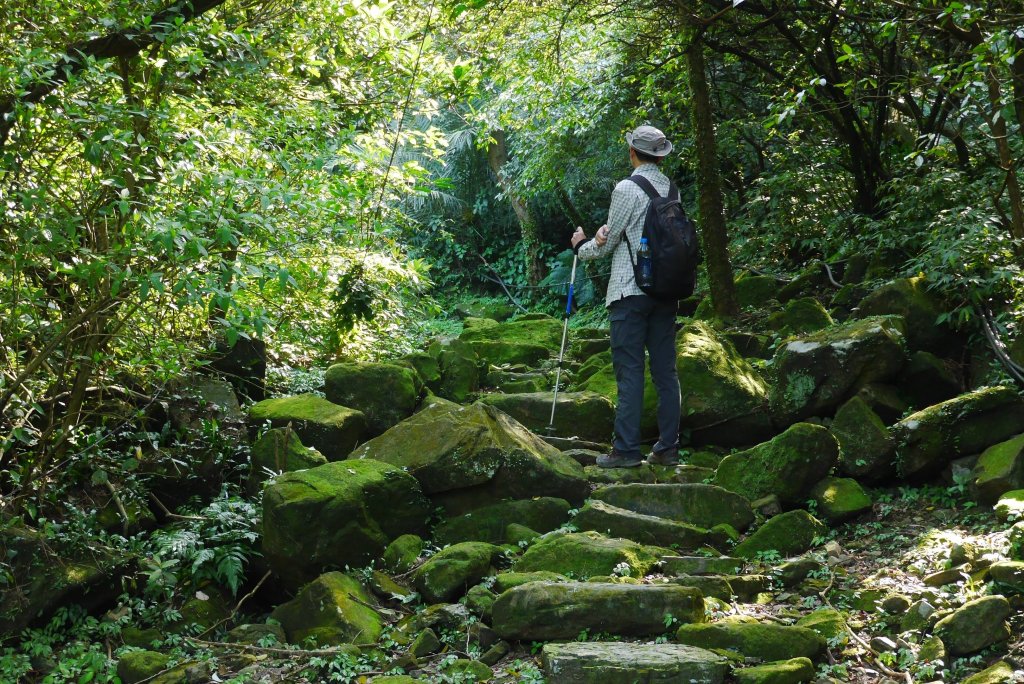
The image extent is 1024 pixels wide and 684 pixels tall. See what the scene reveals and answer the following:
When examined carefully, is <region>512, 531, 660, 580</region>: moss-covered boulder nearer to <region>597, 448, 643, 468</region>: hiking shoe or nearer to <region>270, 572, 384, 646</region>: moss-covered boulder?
<region>270, 572, 384, 646</region>: moss-covered boulder

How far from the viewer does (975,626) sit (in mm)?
4039

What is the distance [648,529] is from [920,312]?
10.9 feet

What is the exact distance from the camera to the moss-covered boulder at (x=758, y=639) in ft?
13.5

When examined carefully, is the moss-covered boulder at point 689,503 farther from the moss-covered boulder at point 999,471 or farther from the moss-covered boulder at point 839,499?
the moss-covered boulder at point 999,471

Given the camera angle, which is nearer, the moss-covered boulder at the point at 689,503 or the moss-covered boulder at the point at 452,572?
the moss-covered boulder at the point at 452,572

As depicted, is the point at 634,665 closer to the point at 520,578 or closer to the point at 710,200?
the point at 520,578

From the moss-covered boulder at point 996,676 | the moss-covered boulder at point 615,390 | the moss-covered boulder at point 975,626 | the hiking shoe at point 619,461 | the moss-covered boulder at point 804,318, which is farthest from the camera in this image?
the moss-covered boulder at point 804,318

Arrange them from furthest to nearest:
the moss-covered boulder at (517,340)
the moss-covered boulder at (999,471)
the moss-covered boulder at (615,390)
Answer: the moss-covered boulder at (517,340) < the moss-covered boulder at (615,390) < the moss-covered boulder at (999,471)

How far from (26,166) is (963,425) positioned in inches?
241

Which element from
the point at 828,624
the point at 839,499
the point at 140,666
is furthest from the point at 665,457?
the point at 140,666

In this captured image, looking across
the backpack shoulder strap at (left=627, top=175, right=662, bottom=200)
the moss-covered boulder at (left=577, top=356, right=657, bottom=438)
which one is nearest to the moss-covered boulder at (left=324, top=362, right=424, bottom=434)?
the moss-covered boulder at (left=577, top=356, right=657, bottom=438)

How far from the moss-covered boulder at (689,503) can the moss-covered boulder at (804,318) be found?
3069 millimetres

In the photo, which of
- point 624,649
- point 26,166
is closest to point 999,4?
point 624,649

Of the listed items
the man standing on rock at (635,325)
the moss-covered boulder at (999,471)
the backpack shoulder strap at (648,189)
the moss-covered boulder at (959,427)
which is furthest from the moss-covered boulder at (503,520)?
the moss-covered boulder at (999,471)
